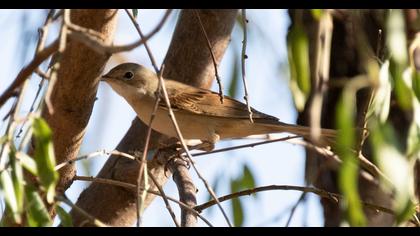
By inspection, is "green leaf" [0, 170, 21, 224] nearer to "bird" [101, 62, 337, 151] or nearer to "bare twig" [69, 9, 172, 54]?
"bare twig" [69, 9, 172, 54]

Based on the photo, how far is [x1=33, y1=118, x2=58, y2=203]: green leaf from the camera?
7.81ft

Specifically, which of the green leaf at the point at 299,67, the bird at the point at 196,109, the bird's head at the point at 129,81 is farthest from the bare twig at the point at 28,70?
the bird's head at the point at 129,81

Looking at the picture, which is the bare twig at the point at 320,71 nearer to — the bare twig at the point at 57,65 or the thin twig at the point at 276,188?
the bare twig at the point at 57,65

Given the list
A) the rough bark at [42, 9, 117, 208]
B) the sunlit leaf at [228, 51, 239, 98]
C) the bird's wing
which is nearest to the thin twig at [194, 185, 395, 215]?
the sunlit leaf at [228, 51, 239, 98]

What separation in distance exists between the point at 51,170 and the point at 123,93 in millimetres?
3515

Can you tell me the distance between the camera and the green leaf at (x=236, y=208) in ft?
10.6

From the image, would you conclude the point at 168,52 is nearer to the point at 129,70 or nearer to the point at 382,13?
the point at 129,70

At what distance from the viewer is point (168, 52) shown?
5098 millimetres

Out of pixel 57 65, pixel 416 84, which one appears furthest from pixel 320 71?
pixel 57 65

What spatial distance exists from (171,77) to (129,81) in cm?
77

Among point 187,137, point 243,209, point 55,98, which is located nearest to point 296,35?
point 243,209

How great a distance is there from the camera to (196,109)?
5645 mm
